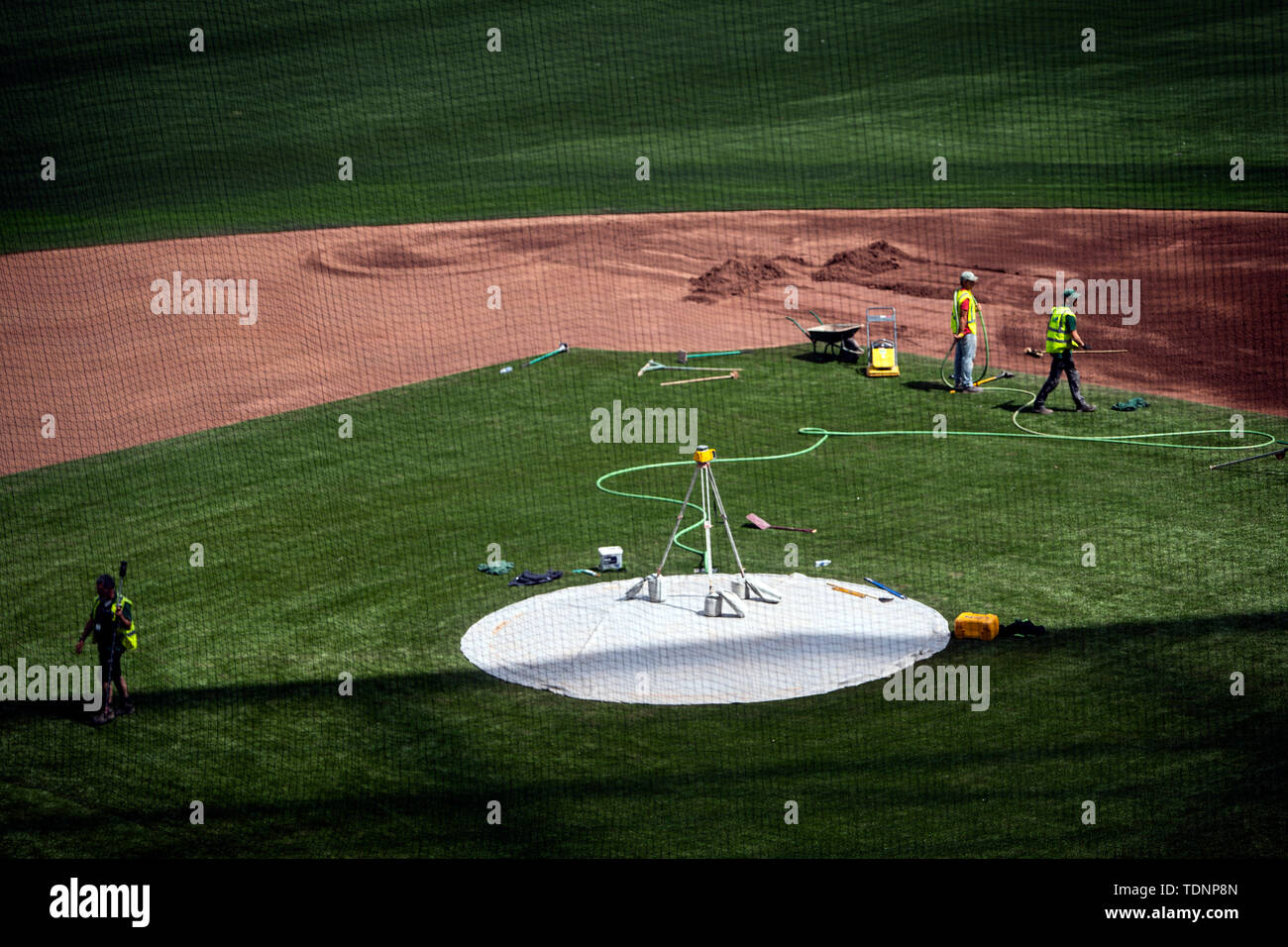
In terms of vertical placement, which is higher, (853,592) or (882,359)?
(882,359)

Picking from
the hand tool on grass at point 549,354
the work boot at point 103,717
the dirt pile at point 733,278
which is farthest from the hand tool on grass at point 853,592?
the dirt pile at point 733,278

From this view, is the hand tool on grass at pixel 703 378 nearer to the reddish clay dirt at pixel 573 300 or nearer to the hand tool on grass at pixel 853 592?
the reddish clay dirt at pixel 573 300

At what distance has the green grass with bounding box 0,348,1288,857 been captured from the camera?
33.4 feet

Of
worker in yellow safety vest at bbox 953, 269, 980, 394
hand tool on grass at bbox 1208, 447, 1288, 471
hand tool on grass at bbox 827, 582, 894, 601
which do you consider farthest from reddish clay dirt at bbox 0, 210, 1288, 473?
hand tool on grass at bbox 827, 582, 894, 601

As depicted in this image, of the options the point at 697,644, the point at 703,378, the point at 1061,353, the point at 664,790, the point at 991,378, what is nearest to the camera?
the point at 664,790

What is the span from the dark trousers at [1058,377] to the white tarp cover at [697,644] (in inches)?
293

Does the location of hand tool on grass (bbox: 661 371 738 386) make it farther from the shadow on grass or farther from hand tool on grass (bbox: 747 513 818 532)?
the shadow on grass

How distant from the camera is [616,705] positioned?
1187cm

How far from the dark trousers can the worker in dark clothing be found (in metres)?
13.3

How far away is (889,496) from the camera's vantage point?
17.5m

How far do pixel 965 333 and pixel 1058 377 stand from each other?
1.64 meters

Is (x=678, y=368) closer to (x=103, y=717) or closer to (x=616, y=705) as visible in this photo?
(x=616, y=705)

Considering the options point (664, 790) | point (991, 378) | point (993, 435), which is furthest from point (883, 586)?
point (991, 378)

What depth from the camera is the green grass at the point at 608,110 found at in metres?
33.7
